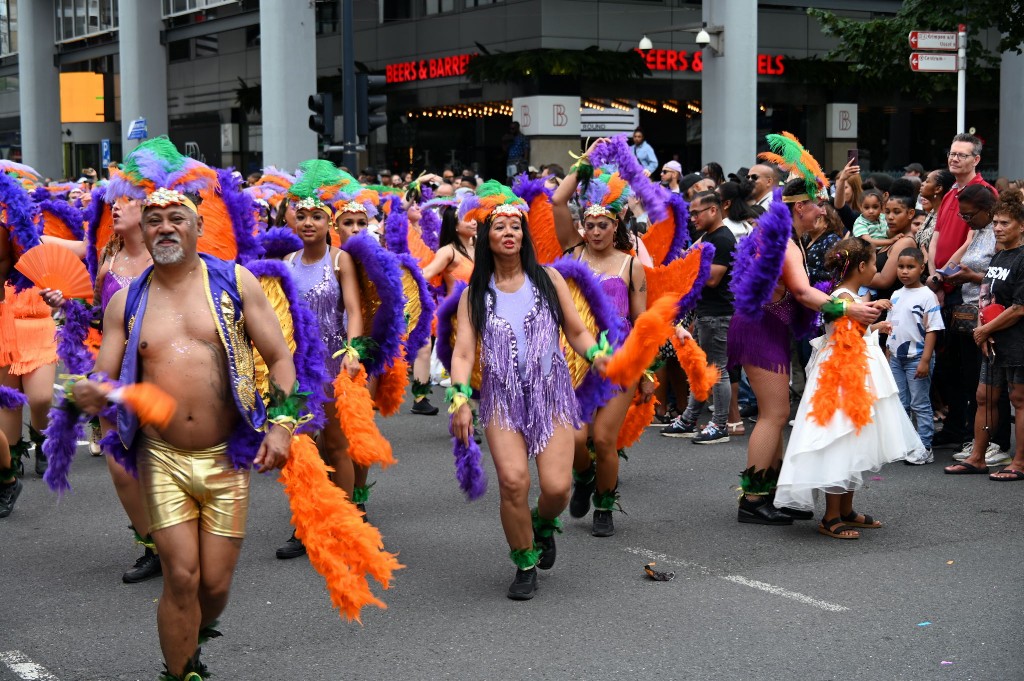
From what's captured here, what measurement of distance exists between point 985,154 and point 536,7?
42.9 feet

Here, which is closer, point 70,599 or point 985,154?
point 70,599

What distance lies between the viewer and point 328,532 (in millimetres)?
4750

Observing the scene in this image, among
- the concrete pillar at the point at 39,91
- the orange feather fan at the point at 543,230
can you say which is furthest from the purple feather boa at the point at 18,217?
the concrete pillar at the point at 39,91

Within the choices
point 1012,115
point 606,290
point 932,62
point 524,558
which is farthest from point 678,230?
point 1012,115

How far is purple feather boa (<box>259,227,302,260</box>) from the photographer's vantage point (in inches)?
285

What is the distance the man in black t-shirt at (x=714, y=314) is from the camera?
994 centimetres

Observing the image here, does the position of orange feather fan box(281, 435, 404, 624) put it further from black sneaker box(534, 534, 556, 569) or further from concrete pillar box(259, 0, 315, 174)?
concrete pillar box(259, 0, 315, 174)

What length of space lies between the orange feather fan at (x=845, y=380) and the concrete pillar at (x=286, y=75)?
740 inches

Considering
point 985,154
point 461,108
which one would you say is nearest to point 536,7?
point 461,108

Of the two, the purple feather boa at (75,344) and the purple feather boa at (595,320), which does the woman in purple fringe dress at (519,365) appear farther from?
the purple feather boa at (75,344)

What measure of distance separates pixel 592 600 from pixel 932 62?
956 cm

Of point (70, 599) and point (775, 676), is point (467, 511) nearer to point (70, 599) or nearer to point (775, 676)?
point (70, 599)

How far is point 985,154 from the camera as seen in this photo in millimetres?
32156

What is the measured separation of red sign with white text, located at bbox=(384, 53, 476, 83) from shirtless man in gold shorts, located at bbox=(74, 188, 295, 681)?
23586 millimetres
